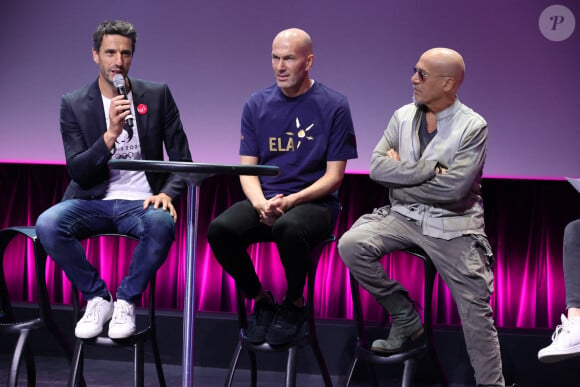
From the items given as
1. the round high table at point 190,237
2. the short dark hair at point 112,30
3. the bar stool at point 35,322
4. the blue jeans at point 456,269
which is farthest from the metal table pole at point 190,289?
the short dark hair at point 112,30

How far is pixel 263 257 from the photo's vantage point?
4.55m

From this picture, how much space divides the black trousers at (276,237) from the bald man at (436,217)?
0.16 m

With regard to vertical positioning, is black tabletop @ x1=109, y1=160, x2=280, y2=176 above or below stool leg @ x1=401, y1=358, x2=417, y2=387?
above

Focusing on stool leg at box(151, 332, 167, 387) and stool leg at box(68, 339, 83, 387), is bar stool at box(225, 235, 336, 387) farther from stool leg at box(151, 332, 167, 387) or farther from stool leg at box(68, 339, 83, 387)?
stool leg at box(68, 339, 83, 387)

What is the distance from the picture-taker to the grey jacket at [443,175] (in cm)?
303

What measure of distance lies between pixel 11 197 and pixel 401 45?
245 centimetres

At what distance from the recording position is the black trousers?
2.95 meters

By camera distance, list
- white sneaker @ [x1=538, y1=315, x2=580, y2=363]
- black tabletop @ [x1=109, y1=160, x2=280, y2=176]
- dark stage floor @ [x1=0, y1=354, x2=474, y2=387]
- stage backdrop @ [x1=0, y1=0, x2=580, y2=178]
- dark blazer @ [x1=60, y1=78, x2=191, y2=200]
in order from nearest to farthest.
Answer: black tabletop @ [x1=109, y1=160, x2=280, y2=176]
white sneaker @ [x1=538, y1=315, x2=580, y2=363]
dark blazer @ [x1=60, y1=78, x2=191, y2=200]
dark stage floor @ [x1=0, y1=354, x2=474, y2=387]
stage backdrop @ [x1=0, y1=0, x2=580, y2=178]

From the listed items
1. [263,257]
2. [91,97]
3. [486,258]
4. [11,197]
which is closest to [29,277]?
[11,197]

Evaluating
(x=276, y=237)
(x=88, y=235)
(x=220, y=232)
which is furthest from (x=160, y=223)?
(x=276, y=237)

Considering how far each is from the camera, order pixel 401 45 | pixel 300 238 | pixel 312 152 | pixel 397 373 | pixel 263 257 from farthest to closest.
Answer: pixel 263 257 → pixel 401 45 → pixel 397 373 → pixel 312 152 → pixel 300 238

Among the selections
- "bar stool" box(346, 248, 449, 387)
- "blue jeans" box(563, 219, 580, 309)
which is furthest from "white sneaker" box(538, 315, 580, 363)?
"bar stool" box(346, 248, 449, 387)

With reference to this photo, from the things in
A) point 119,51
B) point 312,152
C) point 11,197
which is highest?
point 119,51

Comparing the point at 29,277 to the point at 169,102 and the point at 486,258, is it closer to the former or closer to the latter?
the point at 169,102
